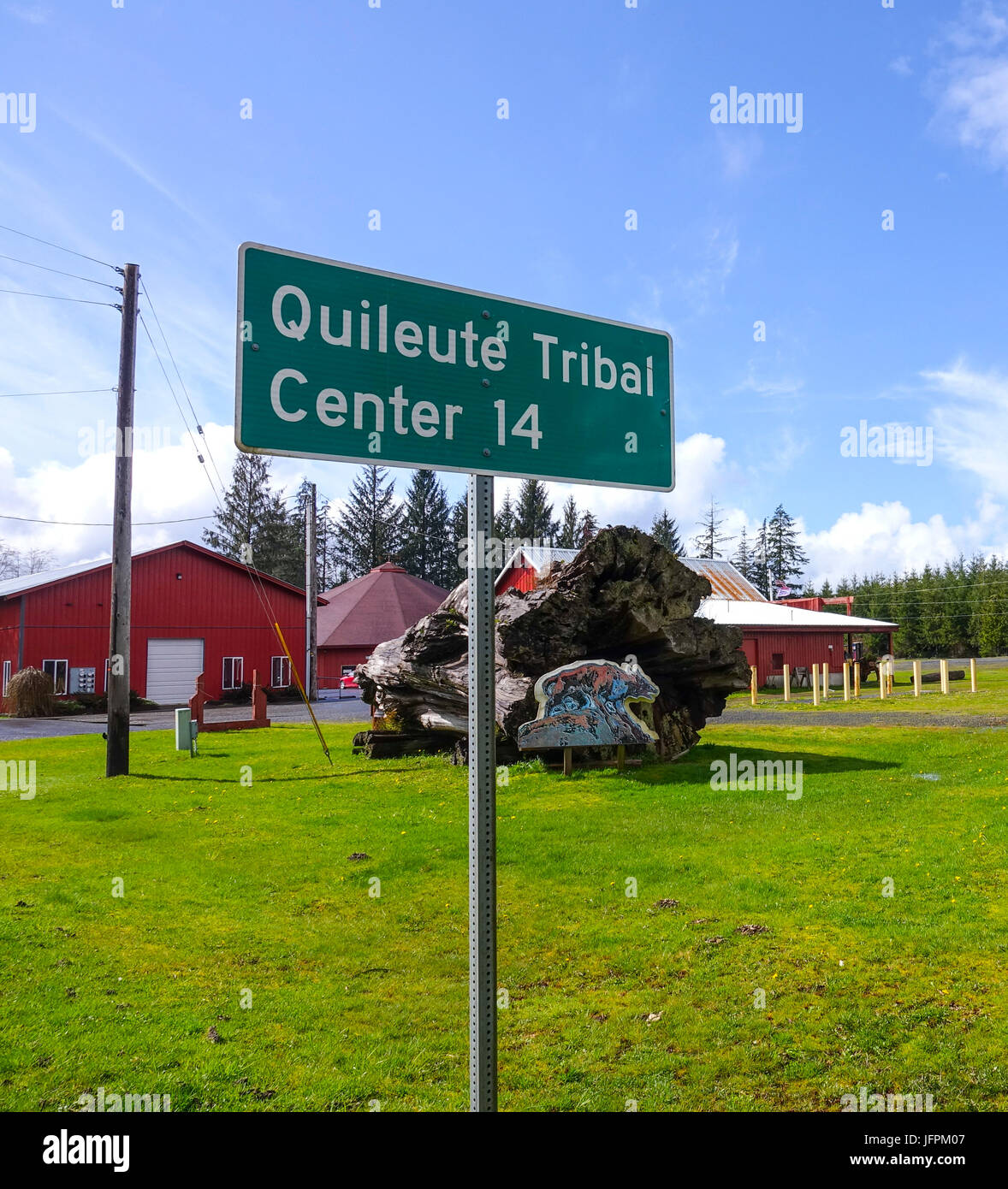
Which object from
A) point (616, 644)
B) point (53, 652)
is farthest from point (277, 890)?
point (53, 652)

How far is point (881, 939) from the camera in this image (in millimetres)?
6121

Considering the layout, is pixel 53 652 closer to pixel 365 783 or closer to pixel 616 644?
pixel 365 783

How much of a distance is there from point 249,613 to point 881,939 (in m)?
35.4

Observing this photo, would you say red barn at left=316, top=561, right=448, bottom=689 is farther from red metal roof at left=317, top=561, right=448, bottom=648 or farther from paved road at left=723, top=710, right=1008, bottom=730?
paved road at left=723, top=710, right=1008, bottom=730

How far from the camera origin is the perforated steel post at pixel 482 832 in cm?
241

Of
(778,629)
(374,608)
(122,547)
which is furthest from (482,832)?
(374,608)

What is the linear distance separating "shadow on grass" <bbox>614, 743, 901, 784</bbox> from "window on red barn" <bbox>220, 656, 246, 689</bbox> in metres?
26.2

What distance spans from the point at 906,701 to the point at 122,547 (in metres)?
27.3

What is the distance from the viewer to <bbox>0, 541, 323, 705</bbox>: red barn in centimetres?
3266

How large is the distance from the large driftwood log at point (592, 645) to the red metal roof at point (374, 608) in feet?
94.2
